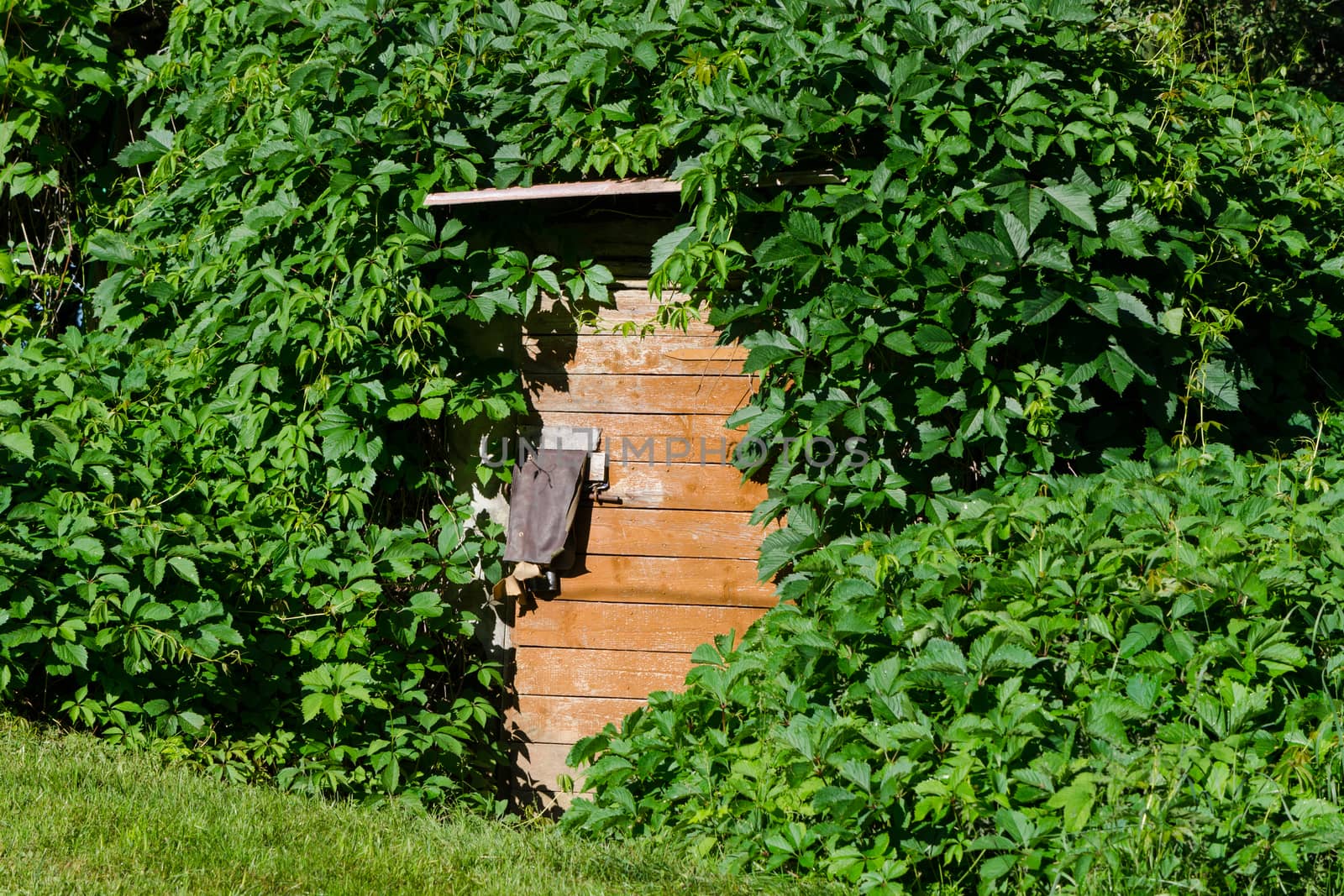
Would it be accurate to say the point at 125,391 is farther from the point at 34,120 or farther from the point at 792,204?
the point at 792,204

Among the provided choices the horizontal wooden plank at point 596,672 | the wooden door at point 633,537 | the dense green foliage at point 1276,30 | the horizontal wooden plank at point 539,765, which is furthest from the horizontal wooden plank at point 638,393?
the dense green foliage at point 1276,30

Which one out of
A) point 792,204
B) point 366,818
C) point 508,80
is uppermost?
point 508,80

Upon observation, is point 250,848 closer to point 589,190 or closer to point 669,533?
point 669,533

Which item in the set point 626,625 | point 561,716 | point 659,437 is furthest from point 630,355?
point 561,716

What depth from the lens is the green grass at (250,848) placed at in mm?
2904

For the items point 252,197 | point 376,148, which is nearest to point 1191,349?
point 376,148

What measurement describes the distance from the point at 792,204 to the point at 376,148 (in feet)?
5.67

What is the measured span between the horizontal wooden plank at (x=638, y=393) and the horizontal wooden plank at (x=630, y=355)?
27 mm

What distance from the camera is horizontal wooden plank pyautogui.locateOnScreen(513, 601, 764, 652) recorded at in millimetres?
4613

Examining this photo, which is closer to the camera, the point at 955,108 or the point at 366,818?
the point at 366,818

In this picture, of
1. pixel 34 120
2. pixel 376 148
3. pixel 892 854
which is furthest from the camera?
pixel 34 120

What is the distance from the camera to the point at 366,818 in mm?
3578

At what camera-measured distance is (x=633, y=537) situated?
4.70 meters

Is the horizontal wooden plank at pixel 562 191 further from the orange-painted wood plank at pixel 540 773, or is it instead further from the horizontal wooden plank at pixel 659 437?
the orange-painted wood plank at pixel 540 773
